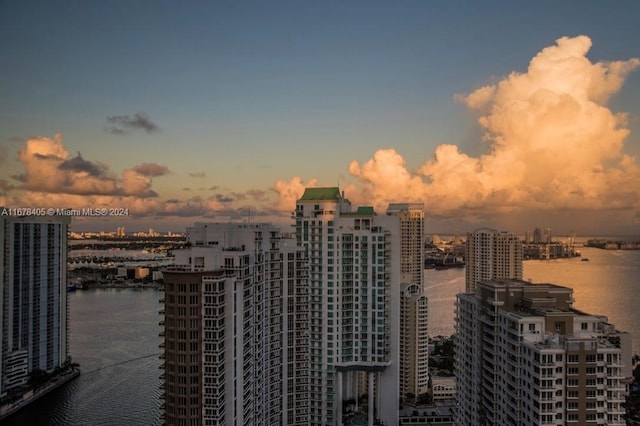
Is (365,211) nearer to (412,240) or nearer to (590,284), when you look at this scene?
(412,240)

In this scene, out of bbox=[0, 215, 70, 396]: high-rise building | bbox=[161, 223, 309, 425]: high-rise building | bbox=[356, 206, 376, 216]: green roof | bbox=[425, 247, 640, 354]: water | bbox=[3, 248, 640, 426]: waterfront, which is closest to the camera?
bbox=[161, 223, 309, 425]: high-rise building

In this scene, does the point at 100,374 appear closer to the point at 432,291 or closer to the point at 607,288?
the point at 432,291

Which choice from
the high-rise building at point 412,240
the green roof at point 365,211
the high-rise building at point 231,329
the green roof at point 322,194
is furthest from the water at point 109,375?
the high-rise building at point 412,240

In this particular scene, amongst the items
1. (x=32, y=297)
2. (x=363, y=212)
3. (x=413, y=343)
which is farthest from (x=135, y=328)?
(x=363, y=212)

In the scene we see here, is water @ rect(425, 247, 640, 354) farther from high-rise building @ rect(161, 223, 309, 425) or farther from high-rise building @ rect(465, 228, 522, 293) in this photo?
high-rise building @ rect(161, 223, 309, 425)

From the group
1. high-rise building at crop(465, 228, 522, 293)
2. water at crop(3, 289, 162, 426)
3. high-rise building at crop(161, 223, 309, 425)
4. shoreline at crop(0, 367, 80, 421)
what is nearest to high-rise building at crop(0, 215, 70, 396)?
shoreline at crop(0, 367, 80, 421)

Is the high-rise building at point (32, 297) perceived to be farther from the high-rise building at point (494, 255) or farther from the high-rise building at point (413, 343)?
the high-rise building at point (494, 255)
